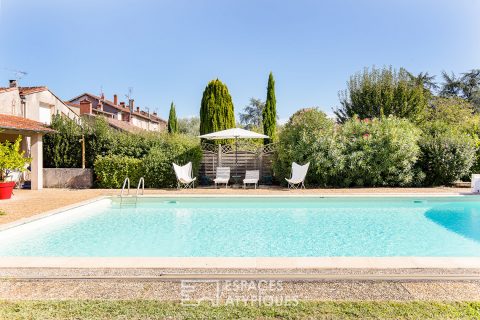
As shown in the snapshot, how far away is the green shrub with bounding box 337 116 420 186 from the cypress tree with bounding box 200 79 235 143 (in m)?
9.46

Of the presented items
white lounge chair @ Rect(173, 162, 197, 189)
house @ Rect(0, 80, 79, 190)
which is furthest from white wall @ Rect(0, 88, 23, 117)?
white lounge chair @ Rect(173, 162, 197, 189)

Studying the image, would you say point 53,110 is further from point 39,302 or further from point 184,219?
point 39,302

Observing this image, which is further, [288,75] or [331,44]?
[288,75]

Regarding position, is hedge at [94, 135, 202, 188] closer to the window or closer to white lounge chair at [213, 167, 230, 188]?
white lounge chair at [213, 167, 230, 188]

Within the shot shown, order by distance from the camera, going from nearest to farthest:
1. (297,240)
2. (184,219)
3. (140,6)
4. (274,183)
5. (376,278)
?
(376,278) < (297,240) < (140,6) < (184,219) < (274,183)

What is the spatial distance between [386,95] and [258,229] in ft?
62.7

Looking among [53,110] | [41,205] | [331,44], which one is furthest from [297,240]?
[53,110]

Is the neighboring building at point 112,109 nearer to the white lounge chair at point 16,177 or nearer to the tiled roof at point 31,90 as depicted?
the tiled roof at point 31,90

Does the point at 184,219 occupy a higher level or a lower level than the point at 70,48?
lower

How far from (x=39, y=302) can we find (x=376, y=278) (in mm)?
3561

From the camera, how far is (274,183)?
52.2 ft

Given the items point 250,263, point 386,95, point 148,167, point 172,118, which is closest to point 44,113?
point 148,167

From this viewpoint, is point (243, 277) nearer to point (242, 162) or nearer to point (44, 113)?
point (242, 162)

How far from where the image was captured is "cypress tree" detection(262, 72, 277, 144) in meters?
22.8
